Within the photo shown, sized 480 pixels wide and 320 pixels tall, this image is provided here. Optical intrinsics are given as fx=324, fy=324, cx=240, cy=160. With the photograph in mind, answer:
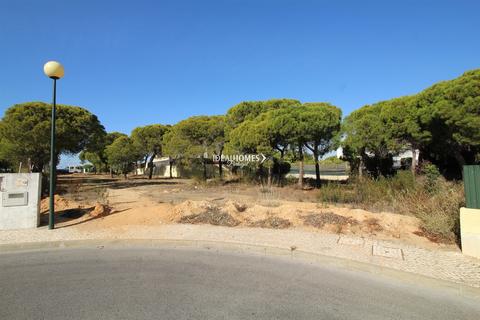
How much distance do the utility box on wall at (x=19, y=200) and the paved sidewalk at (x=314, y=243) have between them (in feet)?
1.35

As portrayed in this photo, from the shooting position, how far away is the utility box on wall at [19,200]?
8.74 metres

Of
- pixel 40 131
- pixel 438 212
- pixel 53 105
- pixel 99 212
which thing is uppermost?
pixel 40 131

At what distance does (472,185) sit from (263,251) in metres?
4.17

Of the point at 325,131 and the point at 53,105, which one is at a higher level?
the point at 325,131

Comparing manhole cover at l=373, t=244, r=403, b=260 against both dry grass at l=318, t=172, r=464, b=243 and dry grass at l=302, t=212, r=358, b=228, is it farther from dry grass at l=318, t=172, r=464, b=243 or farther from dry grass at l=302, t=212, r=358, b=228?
dry grass at l=302, t=212, r=358, b=228

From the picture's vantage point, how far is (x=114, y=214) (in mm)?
10320

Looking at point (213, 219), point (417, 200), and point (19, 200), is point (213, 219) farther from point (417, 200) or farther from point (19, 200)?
point (417, 200)

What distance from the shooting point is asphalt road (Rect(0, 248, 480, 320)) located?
12.6 feet

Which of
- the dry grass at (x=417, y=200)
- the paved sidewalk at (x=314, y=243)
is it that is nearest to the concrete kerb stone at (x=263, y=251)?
the paved sidewalk at (x=314, y=243)

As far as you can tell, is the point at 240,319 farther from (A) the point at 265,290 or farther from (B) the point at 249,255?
(B) the point at 249,255

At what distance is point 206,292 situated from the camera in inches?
176

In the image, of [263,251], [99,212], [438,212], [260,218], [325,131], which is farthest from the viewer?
[325,131]

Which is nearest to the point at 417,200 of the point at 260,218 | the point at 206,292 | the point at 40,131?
the point at 260,218

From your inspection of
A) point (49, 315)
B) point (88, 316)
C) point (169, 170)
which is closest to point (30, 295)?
point (49, 315)
